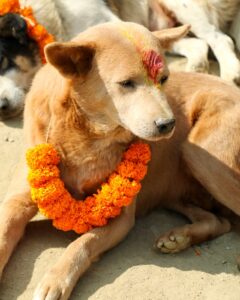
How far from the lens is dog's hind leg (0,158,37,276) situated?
3.47m

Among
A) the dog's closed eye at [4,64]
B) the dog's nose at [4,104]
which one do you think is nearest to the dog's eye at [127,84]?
the dog's nose at [4,104]

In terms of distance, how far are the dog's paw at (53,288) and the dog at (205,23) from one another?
135 inches

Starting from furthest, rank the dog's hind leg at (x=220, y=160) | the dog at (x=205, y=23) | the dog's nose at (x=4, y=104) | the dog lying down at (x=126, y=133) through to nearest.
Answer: the dog at (x=205, y=23)
the dog's nose at (x=4, y=104)
the dog's hind leg at (x=220, y=160)
the dog lying down at (x=126, y=133)

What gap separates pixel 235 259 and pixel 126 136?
3.15 ft

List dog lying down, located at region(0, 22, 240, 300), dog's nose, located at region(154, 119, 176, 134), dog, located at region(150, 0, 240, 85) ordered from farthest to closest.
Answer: dog, located at region(150, 0, 240, 85) < dog lying down, located at region(0, 22, 240, 300) < dog's nose, located at region(154, 119, 176, 134)

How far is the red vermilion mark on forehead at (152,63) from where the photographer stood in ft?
10.8

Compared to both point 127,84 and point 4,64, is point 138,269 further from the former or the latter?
point 4,64

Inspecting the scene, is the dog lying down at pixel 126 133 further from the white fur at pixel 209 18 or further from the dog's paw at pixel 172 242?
the white fur at pixel 209 18

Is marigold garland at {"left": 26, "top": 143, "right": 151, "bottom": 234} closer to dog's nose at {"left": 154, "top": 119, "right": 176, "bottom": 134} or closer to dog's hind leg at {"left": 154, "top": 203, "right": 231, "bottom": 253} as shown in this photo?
dog's hind leg at {"left": 154, "top": 203, "right": 231, "bottom": 253}

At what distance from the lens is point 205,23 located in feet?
21.9

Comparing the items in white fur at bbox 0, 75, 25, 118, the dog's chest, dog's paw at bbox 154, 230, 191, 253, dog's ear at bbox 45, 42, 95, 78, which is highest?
dog's ear at bbox 45, 42, 95, 78

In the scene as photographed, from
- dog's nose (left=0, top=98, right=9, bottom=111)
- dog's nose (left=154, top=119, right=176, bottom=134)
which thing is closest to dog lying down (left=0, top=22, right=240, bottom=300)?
dog's nose (left=154, top=119, right=176, bottom=134)

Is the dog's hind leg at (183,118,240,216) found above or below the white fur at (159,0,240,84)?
above

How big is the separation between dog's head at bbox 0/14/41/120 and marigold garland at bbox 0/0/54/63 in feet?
0.17
